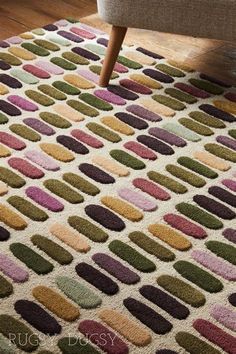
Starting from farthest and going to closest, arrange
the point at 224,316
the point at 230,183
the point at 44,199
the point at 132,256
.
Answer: the point at 230,183, the point at 44,199, the point at 132,256, the point at 224,316

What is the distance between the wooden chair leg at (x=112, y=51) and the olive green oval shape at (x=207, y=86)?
0.83 feet

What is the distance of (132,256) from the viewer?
1266mm

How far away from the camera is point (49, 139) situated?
1601mm

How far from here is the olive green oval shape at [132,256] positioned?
124 cm

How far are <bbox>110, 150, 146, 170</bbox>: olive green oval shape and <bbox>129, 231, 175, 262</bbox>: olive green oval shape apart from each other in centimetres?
25

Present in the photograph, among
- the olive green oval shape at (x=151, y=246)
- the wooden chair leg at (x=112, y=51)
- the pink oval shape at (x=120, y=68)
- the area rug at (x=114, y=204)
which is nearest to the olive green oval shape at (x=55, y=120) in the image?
the area rug at (x=114, y=204)

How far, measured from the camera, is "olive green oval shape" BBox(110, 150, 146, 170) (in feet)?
5.04

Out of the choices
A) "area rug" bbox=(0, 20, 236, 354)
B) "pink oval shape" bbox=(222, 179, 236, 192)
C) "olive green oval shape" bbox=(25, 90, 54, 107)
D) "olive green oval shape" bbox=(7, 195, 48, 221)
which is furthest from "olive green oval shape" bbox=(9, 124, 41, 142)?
"pink oval shape" bbox=(222, 179, 236, 192)

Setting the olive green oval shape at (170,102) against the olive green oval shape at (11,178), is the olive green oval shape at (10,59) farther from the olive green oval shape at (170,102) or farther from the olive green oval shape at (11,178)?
the olive green oval shape at (11,178)

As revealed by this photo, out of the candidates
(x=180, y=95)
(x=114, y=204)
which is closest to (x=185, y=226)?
(x=114, y=204)

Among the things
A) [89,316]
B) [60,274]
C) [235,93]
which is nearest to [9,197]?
[60,274]

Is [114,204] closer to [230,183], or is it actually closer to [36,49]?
[230,183]

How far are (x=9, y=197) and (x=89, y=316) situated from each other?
1.22 ft

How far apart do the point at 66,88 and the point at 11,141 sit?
316 mm
